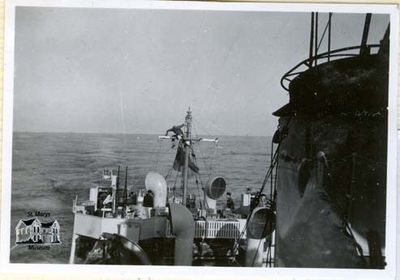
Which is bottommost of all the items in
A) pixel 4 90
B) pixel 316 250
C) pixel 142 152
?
pixel 316 250

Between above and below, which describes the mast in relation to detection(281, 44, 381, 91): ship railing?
below

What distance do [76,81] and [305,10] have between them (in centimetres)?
86

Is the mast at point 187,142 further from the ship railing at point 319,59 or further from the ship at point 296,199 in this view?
the ship railing at point 319,59

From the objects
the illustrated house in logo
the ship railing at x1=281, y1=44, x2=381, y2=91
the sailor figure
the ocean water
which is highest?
the ship railing at x1=281, y1=44, x2=381, y2=91

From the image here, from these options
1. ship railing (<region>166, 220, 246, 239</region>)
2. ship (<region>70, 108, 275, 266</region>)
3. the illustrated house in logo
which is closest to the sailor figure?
ship (<region>70, 108, 275, 266</region>)

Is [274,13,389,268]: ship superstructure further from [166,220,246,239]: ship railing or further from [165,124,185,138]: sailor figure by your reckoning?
[165,124,185,138]: sailor figure

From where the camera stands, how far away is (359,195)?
6.33ft

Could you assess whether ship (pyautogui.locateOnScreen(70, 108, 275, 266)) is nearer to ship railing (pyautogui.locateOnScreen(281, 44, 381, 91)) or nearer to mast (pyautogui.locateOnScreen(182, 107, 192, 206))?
mast (pyautogui.locateOnScreen(182, 107, 192, 206))

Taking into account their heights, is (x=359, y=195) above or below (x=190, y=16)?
below

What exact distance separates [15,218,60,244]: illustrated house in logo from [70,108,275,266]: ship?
8 cm

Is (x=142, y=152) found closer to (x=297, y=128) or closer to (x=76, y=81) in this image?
(x=76, y=81)

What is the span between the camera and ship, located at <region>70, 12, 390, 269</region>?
6.31 ft

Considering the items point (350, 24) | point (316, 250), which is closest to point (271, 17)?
point (350, 24)

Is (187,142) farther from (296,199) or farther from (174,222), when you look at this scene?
(296,199)
